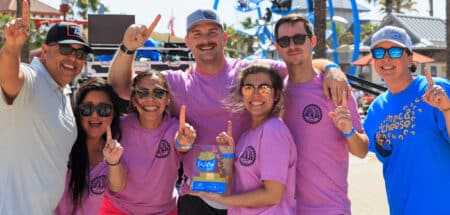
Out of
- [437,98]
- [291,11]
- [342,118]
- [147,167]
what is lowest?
[147,167]

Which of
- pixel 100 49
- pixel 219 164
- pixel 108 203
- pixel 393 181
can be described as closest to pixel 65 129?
pixel 108 203

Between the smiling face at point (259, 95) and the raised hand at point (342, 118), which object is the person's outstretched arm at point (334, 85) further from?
the smiling face at point (259, 95)

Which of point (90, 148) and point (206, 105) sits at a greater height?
point (206, 105)

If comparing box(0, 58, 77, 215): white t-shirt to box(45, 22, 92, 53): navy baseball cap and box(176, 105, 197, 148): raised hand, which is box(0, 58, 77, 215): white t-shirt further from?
box(176, 105, 197, 148): raised hand

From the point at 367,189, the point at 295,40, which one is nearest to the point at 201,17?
the point at 295,40

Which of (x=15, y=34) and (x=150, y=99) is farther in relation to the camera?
(x=150, y=99)

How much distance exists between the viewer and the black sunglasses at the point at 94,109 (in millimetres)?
3506

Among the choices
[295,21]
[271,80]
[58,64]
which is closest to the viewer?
[271,80]

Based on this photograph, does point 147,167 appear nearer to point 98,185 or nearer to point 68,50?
point 98,185

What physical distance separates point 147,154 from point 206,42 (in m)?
0.91

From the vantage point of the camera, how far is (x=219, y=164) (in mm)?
3115

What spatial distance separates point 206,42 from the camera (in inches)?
147

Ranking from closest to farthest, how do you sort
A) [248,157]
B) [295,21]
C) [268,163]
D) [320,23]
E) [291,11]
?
[268,163]
[248,157]
[295,21]
[320,23]
[291,11]

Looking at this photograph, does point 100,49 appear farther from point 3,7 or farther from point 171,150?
point 3,7
